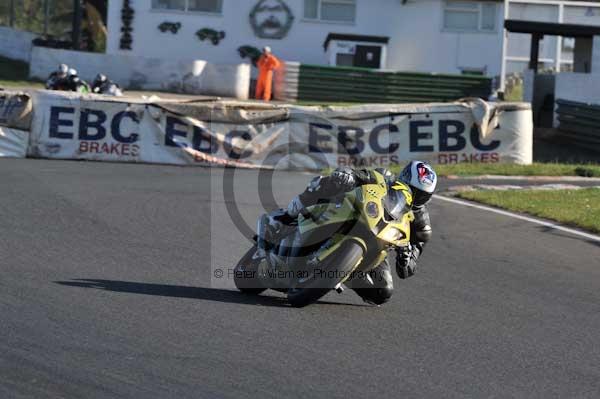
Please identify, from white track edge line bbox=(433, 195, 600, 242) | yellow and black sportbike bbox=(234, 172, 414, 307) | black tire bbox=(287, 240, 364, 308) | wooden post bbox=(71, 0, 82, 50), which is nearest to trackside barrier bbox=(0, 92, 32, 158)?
white track edge line bbox=(433, 195, 600, 242)

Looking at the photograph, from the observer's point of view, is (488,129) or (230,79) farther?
(230,79)

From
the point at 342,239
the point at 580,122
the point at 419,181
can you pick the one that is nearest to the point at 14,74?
the point at 580,122

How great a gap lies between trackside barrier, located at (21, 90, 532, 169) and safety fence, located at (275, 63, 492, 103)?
1291cm

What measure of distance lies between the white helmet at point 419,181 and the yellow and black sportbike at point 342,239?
0.10m

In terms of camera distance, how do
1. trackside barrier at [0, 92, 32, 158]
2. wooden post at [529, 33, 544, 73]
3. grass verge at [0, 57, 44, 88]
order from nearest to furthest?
trackside barrier at [0, 92, 32, 158] → wooden post at [529, 33, 544, 73] → grass verge at [0, 57, 44, 88]

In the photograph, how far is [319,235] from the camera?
756 cm

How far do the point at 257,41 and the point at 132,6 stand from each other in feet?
15.2

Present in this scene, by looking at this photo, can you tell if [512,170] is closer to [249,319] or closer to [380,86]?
[249,319]

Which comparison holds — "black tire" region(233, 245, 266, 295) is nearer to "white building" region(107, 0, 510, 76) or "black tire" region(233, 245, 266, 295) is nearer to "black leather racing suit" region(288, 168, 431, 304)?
"black leather racing suit" region(288, 168, 431, 304)

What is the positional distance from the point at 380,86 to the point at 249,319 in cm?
2555

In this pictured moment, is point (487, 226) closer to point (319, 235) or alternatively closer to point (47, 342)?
point (319, 235)

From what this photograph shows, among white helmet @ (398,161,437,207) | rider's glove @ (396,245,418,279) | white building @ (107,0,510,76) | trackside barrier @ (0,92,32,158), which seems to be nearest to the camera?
white helmet @ (398,161,437,207)

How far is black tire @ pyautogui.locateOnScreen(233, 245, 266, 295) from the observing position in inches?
323

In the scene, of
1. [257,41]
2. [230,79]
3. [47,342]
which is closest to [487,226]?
[47,342]
